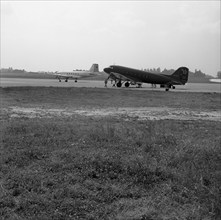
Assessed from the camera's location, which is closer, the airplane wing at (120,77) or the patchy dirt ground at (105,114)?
the patchy dirt ground at (105,114)

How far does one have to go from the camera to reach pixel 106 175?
19.4ft

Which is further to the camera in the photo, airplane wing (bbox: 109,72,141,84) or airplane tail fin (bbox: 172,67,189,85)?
airplane tail fin (bbox: 172,67,189,85)

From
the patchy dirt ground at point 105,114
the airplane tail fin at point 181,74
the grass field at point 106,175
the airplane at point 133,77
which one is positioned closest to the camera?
the grass field at point 106,175

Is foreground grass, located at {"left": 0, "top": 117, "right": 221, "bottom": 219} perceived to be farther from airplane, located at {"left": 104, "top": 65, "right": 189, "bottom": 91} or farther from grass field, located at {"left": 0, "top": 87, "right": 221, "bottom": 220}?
airplane, located at {"left": 104, "top": 65, "right": 189, "bottom": 91}

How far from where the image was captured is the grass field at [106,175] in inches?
179

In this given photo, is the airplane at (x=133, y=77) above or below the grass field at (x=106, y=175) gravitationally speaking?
above

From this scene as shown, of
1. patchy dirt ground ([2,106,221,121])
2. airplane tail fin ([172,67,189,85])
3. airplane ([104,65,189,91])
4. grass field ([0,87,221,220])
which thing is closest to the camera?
grass field ([0,87,221,220])

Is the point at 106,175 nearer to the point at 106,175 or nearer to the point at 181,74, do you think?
the point at 106,175

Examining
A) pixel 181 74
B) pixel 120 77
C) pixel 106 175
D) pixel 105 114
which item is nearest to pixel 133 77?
pixel 120 77

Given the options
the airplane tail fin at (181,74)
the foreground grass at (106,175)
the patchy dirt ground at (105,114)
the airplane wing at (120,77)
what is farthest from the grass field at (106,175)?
the airplane tail fin at (181,74)

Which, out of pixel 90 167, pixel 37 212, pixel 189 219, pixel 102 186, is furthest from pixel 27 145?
pixel 189 219

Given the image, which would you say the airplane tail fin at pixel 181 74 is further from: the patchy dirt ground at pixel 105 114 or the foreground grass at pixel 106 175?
the foreground grass at pixel 106 175

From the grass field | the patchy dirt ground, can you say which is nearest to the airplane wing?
the patchy dirt ground

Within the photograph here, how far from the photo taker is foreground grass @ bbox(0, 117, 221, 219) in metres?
4.54
